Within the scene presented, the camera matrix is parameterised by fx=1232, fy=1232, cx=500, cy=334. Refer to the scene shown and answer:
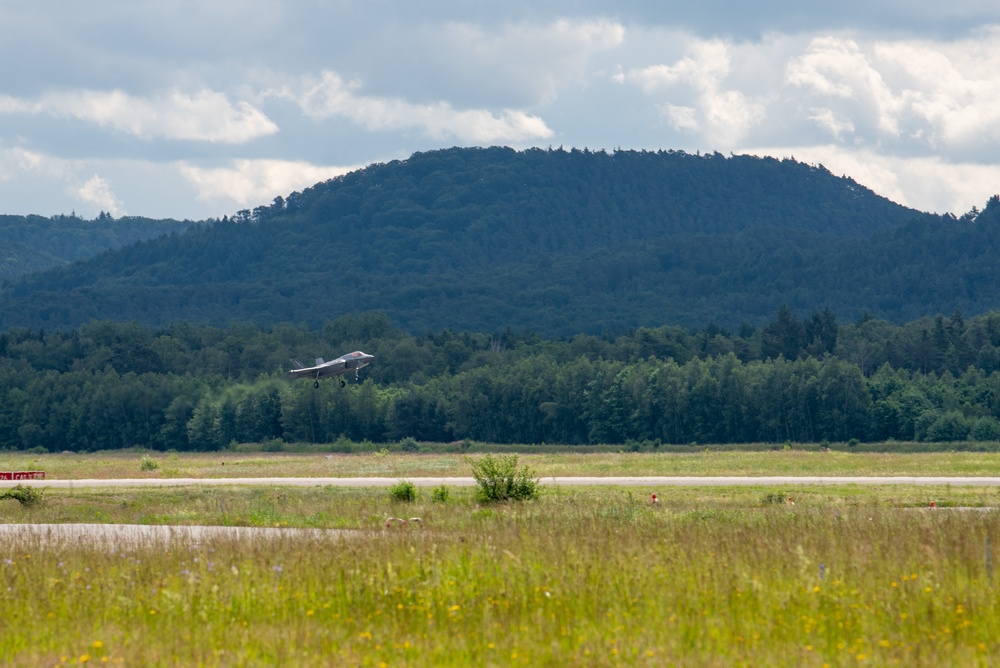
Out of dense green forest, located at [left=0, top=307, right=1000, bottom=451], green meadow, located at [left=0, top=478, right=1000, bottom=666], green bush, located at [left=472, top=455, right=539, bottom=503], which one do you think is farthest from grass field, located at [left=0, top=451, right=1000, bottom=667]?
dense green forest, located at [left=0, top=307, right=1000, bottom=451]

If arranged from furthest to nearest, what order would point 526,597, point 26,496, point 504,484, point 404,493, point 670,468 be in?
1. point 670,468
2. point 26,496
3. point 404,493
4. point 504,484
5. point 526,597

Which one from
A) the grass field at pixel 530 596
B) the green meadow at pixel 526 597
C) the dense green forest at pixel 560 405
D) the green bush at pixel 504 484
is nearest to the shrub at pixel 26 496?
the green bush at pixel 504 484

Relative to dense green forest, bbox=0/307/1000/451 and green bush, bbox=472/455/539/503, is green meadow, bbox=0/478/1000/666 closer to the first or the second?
green bush, bbox=472/455/539/503

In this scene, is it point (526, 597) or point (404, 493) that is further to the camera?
point (404, 493)

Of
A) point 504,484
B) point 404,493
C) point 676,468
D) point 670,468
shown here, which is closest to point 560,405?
point 676,468

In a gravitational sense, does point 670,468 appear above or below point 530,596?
below

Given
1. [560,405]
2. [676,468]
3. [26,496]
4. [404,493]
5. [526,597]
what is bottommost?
[676,468]

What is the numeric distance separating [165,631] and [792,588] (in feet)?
28.6

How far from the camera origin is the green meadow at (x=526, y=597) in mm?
15047

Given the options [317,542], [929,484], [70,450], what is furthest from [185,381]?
[317,542]

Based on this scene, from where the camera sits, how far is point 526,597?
1770 cm

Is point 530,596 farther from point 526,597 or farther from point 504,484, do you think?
point 504,484

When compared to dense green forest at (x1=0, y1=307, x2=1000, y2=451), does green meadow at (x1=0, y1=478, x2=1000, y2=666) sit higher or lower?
lower

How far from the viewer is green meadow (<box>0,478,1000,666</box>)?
1505 centimetres
